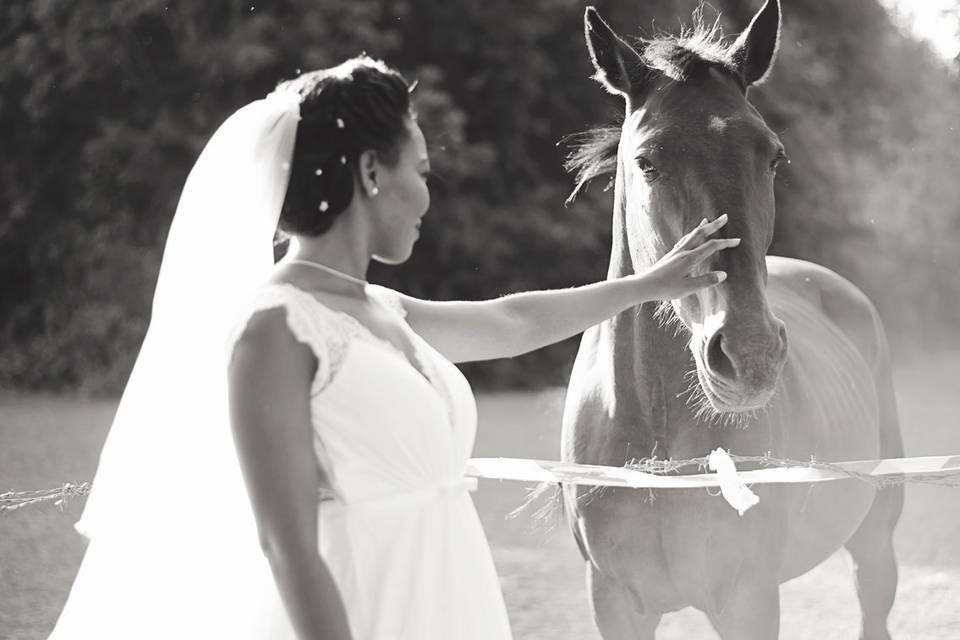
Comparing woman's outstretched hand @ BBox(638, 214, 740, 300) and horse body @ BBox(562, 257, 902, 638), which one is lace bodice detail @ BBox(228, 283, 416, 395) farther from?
horse body @ BBox(562, 257, 902, 638)

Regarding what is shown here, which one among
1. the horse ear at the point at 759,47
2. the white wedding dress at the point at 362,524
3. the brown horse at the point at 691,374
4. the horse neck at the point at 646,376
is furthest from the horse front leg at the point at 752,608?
the horse ear at the point at 759,47

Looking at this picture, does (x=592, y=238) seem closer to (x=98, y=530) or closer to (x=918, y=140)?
(x=98, y=530)

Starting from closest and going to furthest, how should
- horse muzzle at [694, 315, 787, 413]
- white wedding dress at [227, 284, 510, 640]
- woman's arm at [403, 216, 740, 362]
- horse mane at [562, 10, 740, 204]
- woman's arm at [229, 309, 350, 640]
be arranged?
woman's arm at [229, 309, 350, 640]
white wedding dress at [227, 284, 510, 640]
woman's arm at [403, 216, 740, 362]
horse muzzle at [694, 315, 787, 413]
horse mane at [562, 10, 740, 204]

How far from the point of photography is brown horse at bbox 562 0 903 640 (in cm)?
268

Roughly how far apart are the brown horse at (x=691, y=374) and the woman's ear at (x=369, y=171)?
105 cm

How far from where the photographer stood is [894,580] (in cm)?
454

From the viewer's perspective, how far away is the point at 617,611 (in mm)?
3238

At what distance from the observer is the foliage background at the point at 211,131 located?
14586 mm

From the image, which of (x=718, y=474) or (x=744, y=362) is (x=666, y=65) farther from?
(x=718, y=474)

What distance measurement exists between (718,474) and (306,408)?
1489mm

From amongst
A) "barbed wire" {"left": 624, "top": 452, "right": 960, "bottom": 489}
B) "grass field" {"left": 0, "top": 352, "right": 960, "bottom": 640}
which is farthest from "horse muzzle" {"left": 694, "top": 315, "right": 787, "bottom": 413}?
"grass field" {"left": 0, "top": 352, "right": 960, "bottom": 640}

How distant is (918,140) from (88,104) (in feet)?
69.0

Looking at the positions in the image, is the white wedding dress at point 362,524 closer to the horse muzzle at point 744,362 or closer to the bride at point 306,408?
the bride at point 306,408

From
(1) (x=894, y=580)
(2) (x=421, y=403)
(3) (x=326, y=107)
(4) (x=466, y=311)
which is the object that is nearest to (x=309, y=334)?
(2) (x=421, y=403)
